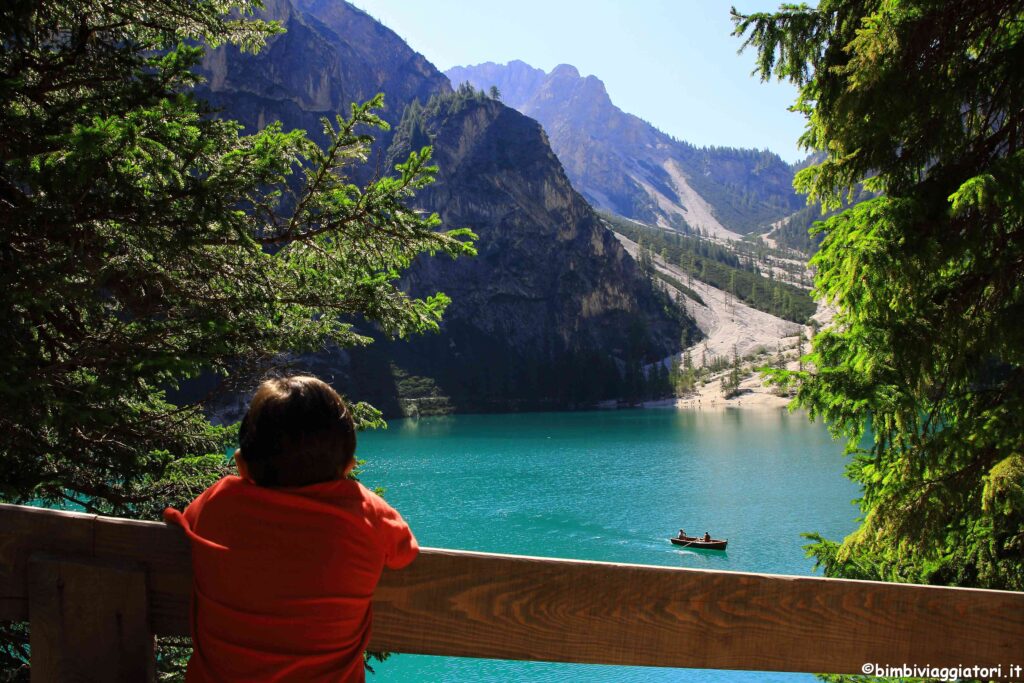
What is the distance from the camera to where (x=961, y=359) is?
437cm

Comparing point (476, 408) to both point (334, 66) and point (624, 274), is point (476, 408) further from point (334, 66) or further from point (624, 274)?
point (334, 66)

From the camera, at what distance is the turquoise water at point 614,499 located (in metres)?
22.0

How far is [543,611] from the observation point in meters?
1.60

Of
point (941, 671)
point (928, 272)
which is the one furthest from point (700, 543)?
point (941, 671)

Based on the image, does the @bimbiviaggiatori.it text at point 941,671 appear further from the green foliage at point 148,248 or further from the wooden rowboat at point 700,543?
the wooden rowboat at point 700,543

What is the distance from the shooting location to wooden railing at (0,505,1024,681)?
1436 millimetres

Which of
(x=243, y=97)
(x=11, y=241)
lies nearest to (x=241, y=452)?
(x=11, y=241)

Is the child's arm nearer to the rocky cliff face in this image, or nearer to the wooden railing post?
the wooden railing post

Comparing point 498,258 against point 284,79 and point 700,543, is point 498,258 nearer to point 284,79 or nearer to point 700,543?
point 284,79

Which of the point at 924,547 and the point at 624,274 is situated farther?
the point at 624,274

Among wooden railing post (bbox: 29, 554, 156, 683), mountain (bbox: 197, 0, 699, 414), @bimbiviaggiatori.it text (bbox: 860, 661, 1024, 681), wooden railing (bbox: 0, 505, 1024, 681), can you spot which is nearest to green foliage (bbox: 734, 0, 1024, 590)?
@bimbiviaggiatori.it text (bbox: 860, 661, 1024, 681)

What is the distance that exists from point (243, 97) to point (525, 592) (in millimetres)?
180127

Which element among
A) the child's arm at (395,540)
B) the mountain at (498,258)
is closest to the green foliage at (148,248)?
the child's arm at (395,540)

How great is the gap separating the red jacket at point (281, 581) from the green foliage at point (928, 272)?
3.65 metres
